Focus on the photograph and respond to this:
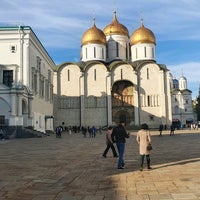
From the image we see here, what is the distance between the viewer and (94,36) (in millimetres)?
59875

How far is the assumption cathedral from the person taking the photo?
55.3 m

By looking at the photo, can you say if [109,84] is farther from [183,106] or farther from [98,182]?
[98,182]

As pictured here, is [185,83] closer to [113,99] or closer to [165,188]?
[113,99]

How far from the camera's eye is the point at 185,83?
317 ft

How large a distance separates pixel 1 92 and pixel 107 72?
28396mm

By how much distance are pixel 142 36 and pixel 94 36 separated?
883 cm

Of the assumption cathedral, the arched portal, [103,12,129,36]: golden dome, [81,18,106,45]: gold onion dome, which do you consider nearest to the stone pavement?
the arched portal

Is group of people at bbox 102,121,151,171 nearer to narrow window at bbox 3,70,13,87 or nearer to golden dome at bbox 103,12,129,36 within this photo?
narrow window at bbox 3,70,13,87

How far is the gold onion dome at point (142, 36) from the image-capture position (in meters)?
59.8

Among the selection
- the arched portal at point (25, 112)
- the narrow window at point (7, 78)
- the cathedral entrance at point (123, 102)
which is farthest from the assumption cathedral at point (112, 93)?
the narrow window at point (7, 78)

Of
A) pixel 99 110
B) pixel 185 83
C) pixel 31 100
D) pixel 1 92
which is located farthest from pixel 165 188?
pixel 185 83

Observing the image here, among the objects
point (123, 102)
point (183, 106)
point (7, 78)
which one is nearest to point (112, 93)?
point (123, 102)

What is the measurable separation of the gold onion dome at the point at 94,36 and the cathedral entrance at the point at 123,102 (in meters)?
8.94

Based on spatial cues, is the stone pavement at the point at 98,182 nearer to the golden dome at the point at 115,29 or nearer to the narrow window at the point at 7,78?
the narrow window at the point at 7,78
